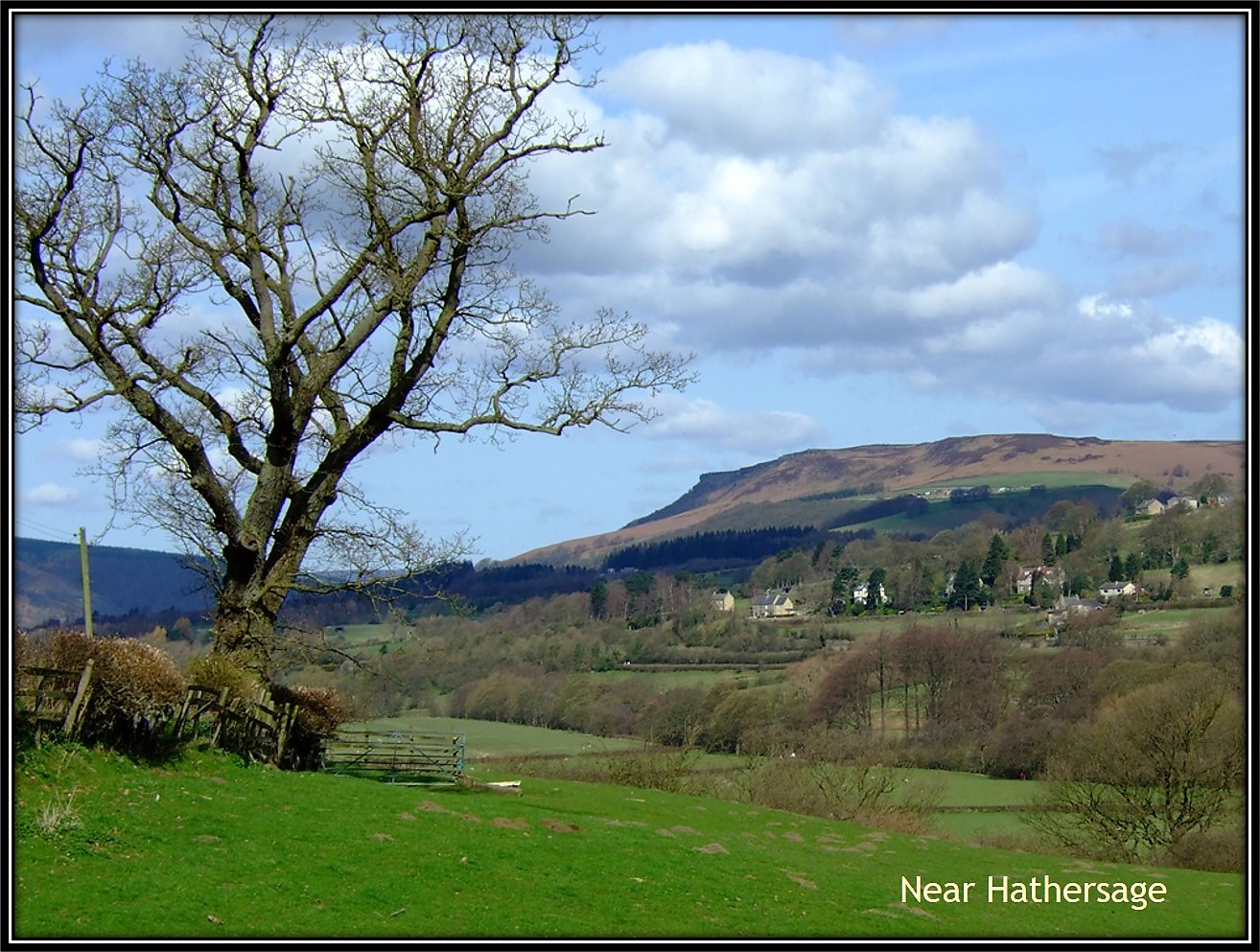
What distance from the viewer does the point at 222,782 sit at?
1995cm

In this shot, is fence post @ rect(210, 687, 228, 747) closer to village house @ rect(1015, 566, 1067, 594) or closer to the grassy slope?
the grassy slope

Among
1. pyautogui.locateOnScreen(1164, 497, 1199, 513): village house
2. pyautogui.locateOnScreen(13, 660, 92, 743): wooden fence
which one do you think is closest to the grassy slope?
pyautogui.locateOnScreen(13, 660, 92, 743): wooden fence

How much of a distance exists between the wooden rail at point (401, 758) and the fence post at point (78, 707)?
48.4ft

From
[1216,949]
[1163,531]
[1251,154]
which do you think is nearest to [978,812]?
[1216,949]

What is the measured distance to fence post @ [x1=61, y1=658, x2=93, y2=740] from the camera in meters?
17.8

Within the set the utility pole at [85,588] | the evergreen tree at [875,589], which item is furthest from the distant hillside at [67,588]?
the evergreen tree at [875,589]

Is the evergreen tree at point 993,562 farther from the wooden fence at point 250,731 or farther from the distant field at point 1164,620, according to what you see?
the wooden fence at point 250,731

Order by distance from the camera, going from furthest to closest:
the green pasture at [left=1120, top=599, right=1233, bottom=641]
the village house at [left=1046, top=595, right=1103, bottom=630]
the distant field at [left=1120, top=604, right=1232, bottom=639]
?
the village house at [left=1046, top=595, right=1103, bottom=630]
the distant field at [left=1120, top=604, right=1232, bottom=639]
the green pasture at [left=1120, top=599, right=1233, bottom=641]

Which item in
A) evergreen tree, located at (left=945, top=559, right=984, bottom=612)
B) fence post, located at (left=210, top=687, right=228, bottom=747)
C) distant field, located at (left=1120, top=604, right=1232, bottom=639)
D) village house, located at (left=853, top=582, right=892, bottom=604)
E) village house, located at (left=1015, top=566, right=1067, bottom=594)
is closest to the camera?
fence post, located at (left=210, top=687, right=228, bottom=747)

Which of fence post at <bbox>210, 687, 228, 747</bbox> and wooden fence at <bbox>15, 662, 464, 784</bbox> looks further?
fence post at <bbox>210, 687, 228, 747</bbox>

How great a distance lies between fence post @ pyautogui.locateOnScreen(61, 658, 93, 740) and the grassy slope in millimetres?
563

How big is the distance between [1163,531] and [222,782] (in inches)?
5298

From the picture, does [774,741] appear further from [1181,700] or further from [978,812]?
[1181,700]

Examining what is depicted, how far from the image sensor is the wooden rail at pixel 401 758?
3297cm
